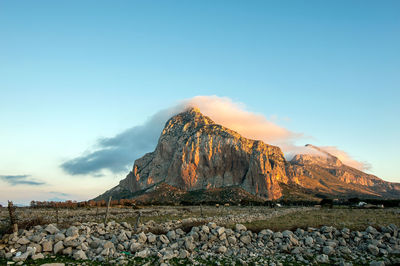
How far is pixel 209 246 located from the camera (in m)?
15.4

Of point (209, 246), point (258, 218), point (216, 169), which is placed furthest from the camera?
point (216, 169)

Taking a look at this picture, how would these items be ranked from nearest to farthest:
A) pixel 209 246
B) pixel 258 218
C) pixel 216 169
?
pixel 209 246, pixel 258 218, pixel 216 169

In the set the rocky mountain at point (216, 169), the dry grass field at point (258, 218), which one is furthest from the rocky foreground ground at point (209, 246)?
the rocky mountain at point (216, 169)

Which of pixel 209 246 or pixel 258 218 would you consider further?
pixel 258 218

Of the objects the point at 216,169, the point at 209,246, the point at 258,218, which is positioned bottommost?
the point at 258,218

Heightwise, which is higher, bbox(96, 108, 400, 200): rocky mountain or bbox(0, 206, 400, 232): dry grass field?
bbox(96, 108, 400, 200): rocky mountain

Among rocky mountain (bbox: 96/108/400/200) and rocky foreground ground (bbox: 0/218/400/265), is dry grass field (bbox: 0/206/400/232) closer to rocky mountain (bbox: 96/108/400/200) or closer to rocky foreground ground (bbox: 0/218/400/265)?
rocky foreground ground (bbox: 0/218/400/265)

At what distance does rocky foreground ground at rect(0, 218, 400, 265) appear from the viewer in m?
13.2

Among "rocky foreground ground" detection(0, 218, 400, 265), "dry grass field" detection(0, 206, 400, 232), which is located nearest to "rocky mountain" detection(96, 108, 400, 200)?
"dry grass field" detection(0, 206, 400, 232)

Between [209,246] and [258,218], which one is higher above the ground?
[209,246]

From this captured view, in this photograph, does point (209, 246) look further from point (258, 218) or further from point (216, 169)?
point (216, 169)

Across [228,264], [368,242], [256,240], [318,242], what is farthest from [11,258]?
[368,242]

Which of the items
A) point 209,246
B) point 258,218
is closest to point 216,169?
point 258,218

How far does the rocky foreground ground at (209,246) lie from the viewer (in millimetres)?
13219
